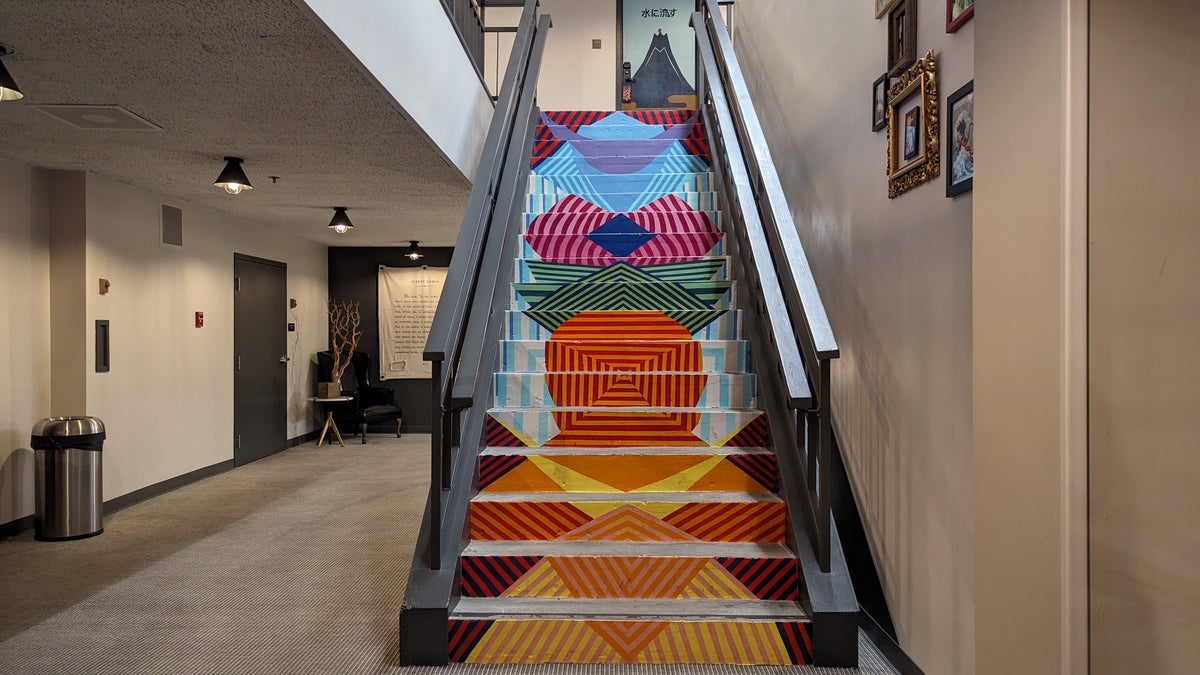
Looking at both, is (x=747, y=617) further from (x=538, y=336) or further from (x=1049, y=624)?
(x=538, y=336)

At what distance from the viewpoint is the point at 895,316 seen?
2549 mm

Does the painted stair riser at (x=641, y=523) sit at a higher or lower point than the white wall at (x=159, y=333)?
lower

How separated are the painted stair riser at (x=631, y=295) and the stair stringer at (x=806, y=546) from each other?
0.29 metres

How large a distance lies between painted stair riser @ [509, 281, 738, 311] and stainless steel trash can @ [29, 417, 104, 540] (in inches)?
109

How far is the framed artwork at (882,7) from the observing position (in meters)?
2.57

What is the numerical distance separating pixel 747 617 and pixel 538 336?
1650 millimetres

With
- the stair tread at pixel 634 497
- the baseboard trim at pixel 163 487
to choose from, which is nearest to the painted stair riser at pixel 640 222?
the stair tread at pixel 634 497

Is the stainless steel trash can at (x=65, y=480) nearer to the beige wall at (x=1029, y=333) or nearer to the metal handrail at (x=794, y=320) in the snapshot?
the metal handrail at (x=794, y=320)

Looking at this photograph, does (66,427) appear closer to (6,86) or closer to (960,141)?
(6,86)

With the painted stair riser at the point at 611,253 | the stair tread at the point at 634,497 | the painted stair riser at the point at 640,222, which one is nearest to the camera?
the stair tread at the point at 634,497

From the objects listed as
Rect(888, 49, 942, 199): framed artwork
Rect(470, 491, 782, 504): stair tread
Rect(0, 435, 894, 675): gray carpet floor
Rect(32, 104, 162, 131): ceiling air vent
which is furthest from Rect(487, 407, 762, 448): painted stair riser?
Rect(32, 104, 162, 131): ceiling air vent

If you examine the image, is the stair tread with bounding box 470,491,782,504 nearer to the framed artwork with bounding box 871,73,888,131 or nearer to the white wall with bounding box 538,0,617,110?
the framed artwork with bounding box 871,73,888,131

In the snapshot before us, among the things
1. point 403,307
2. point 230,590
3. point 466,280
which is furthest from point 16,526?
point 403,307

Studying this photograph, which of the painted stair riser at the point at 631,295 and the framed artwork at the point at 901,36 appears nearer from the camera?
the framed artwork at the point at 901,36
